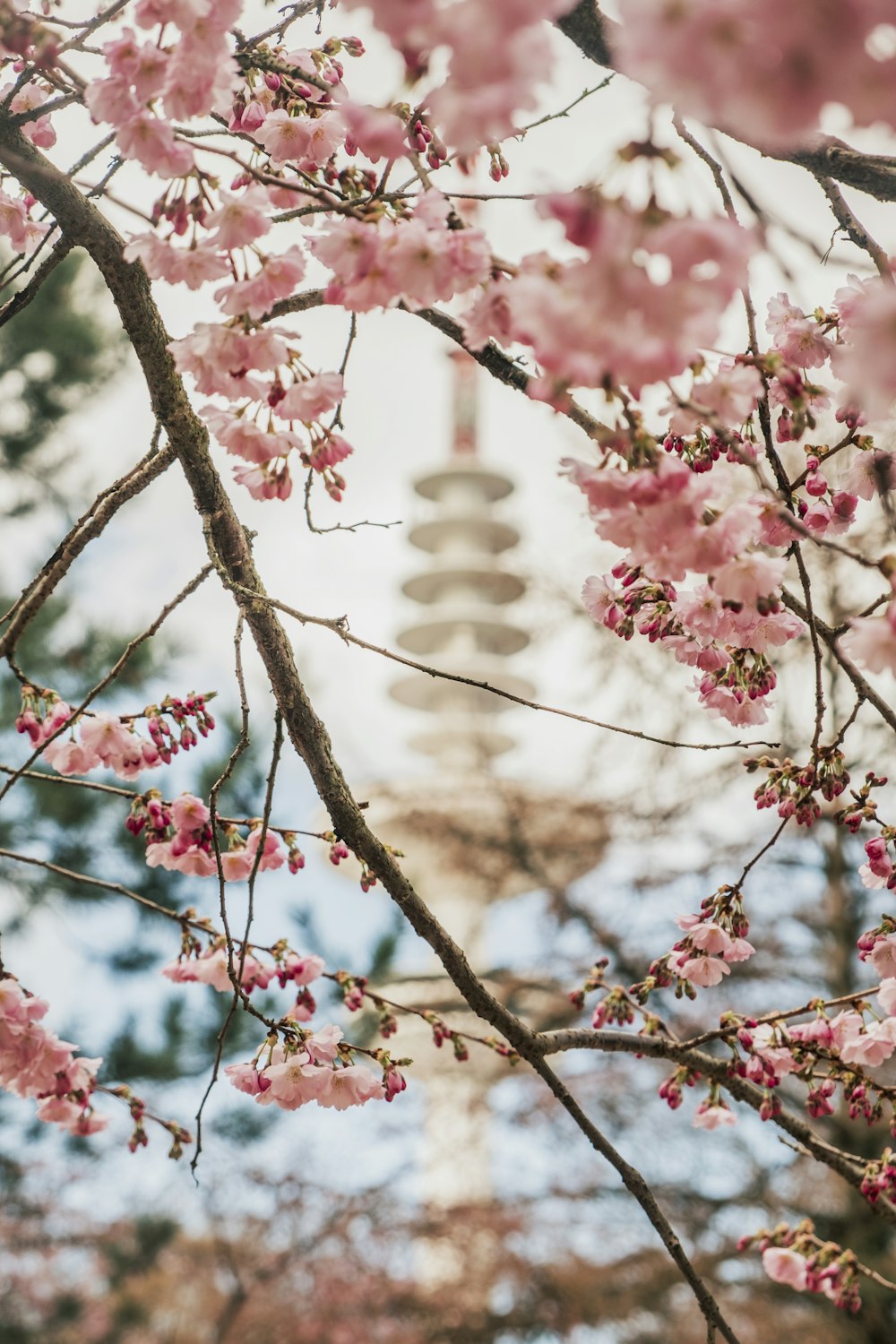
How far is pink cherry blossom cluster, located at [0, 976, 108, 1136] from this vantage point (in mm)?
1664

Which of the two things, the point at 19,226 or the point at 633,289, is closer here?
the point at 633,289

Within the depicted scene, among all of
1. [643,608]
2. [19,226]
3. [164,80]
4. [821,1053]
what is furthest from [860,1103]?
[19,226]

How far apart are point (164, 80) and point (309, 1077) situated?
3.55 ft

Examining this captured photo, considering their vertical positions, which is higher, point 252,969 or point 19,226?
point 19,226

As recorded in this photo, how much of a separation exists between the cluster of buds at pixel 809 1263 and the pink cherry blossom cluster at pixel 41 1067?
3.37 feet

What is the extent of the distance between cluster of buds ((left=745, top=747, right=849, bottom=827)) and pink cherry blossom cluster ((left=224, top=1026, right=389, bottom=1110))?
57 centimetres

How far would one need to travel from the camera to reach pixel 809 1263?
6.15 feet

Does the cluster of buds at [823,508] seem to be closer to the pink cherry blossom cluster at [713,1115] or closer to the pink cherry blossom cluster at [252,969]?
the pink cherry blossom cluster at [713,1115]

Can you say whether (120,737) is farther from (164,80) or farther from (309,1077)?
(164,80)

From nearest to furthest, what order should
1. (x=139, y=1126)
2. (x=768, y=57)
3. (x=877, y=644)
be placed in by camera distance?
(x=768, y=57) < (x=877, y=644) < (x=139, y=1126)

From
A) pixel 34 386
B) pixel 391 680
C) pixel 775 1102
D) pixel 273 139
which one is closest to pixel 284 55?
pixel 273 139

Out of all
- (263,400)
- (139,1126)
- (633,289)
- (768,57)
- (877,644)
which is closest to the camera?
(768,57)

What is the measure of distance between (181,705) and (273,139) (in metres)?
0.74

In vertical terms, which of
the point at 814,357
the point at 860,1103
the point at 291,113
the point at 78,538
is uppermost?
the point at 291,113
